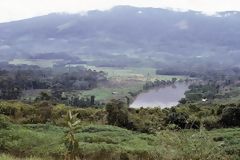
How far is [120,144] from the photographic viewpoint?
2427 cm

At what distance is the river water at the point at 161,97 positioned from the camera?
341 ft

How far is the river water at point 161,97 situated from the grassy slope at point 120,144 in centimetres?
7164

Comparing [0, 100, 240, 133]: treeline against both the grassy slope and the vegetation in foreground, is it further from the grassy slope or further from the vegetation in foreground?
the grassy slope

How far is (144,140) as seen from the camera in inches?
1026

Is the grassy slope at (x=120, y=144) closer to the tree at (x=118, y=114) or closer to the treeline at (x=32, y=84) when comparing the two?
the tree at (x=118, y=114)

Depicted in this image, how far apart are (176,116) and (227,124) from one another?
3586mm

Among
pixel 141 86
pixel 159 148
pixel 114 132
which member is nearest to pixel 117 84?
pixel 141 86

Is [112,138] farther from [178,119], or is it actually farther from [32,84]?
[32,84]

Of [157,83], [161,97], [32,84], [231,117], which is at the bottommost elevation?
[161,97]

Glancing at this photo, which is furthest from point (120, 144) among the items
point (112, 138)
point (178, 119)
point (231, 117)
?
point (231, 117)

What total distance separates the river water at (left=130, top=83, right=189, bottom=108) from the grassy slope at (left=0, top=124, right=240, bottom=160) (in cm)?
7164

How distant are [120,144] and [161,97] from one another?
94608mm

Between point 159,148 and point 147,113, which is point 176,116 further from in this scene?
point 159,148

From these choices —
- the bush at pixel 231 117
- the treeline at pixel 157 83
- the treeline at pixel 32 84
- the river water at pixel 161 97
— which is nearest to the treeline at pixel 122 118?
the bush at pixel 231 117
